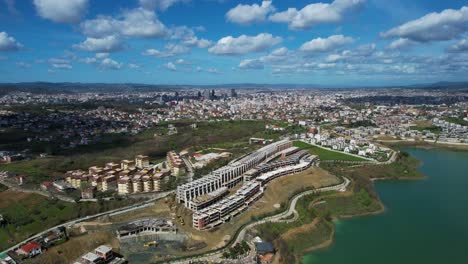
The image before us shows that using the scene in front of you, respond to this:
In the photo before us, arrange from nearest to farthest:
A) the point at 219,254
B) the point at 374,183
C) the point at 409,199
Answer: the point at 219,254 → the point at 409,199 → the point at 374,183

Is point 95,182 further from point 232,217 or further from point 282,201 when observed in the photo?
point 282,201

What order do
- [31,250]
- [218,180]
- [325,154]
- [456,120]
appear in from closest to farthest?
[31,250], [218,180], [325,154], [456,120]

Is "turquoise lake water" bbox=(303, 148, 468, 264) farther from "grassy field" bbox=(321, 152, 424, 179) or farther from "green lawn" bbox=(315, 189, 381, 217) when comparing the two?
"grassy field" bbox=(321, 152, 424, 179)

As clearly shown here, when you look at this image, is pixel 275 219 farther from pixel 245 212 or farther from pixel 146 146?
pixel 146 146

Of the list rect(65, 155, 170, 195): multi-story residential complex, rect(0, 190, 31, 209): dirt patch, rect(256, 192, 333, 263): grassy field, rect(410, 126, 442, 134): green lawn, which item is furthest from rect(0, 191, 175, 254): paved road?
rect(410, 126, 442, 134): green lawn

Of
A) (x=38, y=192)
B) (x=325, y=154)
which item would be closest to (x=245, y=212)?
(x=38, y=192)

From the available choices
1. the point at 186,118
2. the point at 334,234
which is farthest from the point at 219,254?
the point at 186,118
